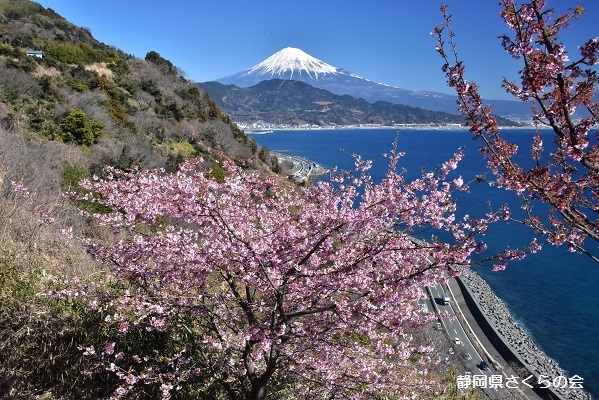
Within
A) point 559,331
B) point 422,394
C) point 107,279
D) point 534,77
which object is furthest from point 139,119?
point 559,331

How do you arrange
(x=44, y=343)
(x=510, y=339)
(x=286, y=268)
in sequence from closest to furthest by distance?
(x=286, y=268) → (x=44, y=343) → (x=510, y=339)

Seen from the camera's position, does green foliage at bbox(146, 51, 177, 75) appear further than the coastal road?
Yes

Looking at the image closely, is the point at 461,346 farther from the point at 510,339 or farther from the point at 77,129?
the point at 77,129

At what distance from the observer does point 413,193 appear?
3.36 m

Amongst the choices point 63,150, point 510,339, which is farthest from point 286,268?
point 510,339

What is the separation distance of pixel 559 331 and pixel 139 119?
91.2ft

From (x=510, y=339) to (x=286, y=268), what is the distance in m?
25.3

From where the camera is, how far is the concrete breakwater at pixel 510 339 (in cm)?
1980

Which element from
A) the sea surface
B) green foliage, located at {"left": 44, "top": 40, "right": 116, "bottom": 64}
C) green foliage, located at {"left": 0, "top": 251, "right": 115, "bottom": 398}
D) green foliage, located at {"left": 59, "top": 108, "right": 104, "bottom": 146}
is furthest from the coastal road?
green foliage, located at {"left": 44, "top": 40, "right": 116, "bottom": 64}

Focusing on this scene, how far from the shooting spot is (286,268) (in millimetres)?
3168

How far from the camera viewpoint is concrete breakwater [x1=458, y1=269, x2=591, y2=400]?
65.0ft

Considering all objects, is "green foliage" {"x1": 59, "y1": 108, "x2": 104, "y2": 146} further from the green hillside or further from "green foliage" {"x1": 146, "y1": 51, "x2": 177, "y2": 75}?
"green foliage" {"x1": 146, "y1": 51, "x2": 177, "y2": 75}

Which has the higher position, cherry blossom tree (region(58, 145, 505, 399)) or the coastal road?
cherry blossom tree (region(58, 145, 505, 399))

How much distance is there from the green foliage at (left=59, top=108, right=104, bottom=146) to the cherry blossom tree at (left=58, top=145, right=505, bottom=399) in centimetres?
1583
